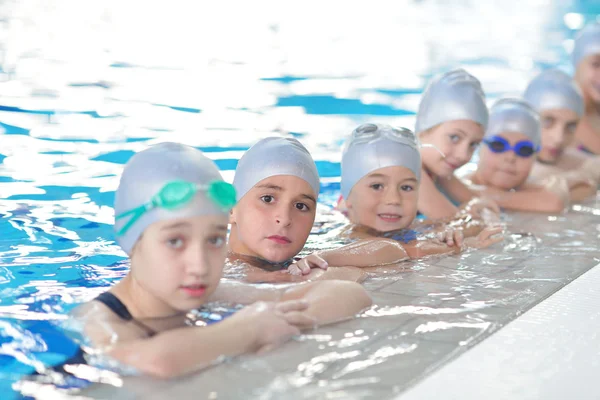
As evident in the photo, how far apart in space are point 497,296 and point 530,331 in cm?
58

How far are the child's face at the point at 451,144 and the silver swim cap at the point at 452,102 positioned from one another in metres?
0.05

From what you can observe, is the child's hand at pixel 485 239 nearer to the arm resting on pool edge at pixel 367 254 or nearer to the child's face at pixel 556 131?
the arm resting on pool edge at pixel 367 254

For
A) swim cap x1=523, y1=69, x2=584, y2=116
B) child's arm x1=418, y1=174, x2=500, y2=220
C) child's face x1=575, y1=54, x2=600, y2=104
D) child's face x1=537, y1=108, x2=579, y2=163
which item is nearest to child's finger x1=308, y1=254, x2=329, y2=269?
child's arm x1=418, y1=174, x2=500, y2=220

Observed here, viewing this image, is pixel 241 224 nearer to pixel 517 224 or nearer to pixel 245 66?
pixel 517 224

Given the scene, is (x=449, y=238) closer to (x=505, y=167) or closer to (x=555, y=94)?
(x=505, y=167)

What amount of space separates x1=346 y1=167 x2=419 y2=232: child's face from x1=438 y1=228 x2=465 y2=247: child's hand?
250 millimetres

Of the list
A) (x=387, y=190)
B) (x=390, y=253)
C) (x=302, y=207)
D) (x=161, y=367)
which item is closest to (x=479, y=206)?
(x=387, y=190)

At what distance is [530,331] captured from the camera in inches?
156

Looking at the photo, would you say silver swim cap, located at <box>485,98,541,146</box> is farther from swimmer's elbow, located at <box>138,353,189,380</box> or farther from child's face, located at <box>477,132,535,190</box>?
swimmer's elbow, located at <box>138,353,189,380</box>

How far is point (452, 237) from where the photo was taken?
5.69 m

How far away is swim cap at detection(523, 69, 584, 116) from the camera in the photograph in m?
8.07

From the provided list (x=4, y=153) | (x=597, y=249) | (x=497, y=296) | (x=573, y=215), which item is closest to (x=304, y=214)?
(x=497, y=296)

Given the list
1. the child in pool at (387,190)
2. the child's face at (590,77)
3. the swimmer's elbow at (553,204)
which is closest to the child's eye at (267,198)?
the child in pool at (387,190)

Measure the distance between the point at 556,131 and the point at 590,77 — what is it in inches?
72.5
